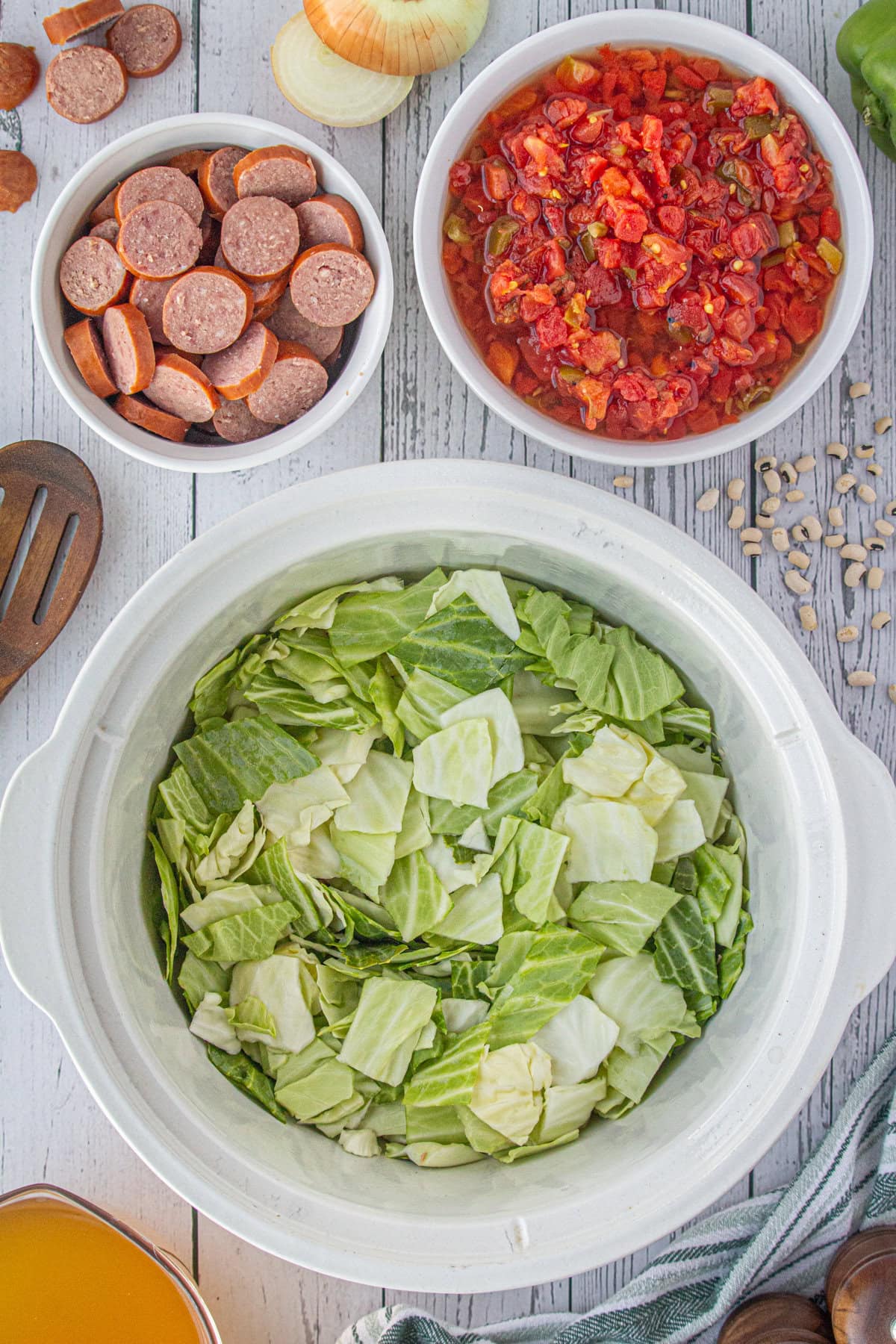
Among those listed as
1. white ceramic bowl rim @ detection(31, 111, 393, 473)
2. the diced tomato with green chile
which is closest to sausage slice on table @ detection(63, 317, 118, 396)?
white ceramic bowl rim @ detection(31, 111, 393, 473)

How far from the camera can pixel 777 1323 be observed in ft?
4.36

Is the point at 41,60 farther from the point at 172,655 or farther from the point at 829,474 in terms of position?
the point at 829,474

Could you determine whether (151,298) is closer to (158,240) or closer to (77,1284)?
(158,240)

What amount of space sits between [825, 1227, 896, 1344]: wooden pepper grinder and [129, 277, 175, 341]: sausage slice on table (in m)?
1.43

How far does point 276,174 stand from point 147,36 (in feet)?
0.99

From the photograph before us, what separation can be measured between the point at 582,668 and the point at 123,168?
84 centimetres

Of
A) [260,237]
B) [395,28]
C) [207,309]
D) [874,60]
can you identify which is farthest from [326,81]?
[874,60]

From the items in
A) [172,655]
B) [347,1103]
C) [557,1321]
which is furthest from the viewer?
[557,1321]

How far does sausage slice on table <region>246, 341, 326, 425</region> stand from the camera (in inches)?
51.8

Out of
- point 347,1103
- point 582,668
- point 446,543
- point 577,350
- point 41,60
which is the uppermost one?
point 41,60

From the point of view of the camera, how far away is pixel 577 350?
1300mm

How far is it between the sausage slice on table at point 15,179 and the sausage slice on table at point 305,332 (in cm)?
38

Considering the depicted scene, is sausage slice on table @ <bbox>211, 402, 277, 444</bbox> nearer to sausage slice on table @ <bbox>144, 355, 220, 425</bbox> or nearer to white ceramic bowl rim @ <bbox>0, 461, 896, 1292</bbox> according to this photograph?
sausage slice on table @ <bbox>144, 355, 220, 425</bbox>

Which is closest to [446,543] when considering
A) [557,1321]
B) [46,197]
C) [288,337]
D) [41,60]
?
[288,337]
